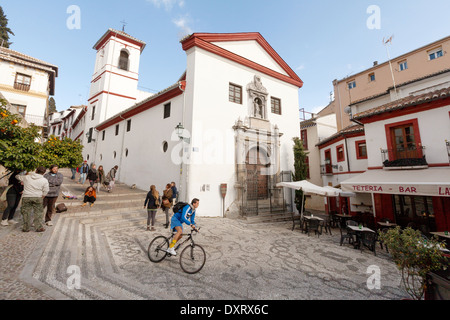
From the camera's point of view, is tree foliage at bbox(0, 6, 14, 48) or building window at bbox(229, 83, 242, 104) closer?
building window at bbox(229, 83, 242, 104)

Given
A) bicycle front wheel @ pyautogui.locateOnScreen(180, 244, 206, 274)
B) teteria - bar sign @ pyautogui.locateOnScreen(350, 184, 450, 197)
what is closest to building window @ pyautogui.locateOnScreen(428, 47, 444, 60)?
teteria - bar sign @ pyautogui.locateOnScreen(350, 184, 450, 197)

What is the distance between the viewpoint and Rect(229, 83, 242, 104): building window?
42.5 ft

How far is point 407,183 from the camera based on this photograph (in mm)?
8031

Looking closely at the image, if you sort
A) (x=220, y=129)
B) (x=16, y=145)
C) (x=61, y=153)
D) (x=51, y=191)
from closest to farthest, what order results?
(x=16, y=145) → (x=51, y=191) → (x=61, y=153) → (x=220, y=129)

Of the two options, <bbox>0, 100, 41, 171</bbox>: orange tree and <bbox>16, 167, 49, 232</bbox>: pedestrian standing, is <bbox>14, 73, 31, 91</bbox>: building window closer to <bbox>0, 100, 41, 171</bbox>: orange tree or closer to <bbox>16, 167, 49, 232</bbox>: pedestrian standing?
<bbox>0, 100, 41, 171</bbox>: orange tree

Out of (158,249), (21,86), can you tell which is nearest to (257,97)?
(158,249)

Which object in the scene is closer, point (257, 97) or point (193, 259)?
point (193, 259)

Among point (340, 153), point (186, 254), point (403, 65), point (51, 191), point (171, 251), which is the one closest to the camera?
point (171, 251)

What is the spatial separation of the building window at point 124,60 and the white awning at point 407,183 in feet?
86.9

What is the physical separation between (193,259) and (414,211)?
11.1 m

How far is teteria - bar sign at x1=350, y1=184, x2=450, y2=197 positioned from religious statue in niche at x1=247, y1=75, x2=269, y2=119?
7332mm

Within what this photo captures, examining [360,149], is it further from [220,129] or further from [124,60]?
[124,60]
